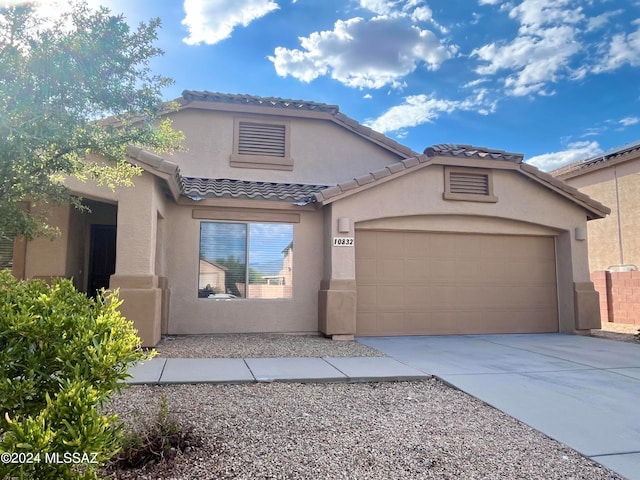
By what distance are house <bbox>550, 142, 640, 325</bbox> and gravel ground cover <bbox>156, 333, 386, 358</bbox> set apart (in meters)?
9.66

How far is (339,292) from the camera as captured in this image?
10.0 metres

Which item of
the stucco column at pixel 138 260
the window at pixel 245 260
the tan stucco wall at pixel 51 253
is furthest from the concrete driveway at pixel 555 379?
the tan stucco wall at pixel 51 253

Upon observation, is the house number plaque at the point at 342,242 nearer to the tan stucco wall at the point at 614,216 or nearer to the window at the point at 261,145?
the window at the point at 261,145

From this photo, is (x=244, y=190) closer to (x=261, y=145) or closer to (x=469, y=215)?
(x=261, y=145)

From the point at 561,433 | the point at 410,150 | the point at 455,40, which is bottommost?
the point at 561,433

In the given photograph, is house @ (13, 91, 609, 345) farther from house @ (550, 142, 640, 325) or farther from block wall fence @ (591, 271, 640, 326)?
house @ (550, 142, 640, 325)

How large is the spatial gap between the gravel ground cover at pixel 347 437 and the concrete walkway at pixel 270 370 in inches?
12.9

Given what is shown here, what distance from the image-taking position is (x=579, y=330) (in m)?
11.4

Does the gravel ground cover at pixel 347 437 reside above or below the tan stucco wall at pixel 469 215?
below

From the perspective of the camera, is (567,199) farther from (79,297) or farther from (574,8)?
(79,297)

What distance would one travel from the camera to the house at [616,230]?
13891mm

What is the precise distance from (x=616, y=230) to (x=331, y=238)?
39.8 feet

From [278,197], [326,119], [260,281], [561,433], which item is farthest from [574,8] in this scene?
[561,433]

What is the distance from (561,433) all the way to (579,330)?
813cm
